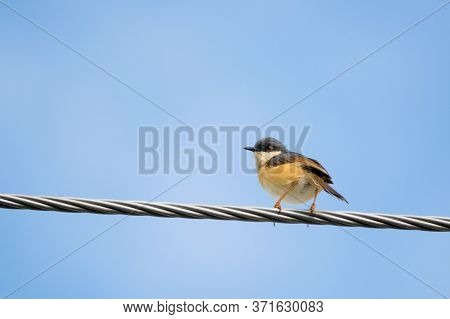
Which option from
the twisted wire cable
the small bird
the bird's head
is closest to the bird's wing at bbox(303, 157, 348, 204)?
the small bird

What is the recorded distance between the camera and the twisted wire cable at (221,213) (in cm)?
379

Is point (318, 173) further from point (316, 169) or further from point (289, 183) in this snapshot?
point (289, 183)

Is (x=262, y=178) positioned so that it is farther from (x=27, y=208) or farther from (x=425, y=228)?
(x=27, y=208)

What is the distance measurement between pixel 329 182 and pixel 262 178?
112 cm

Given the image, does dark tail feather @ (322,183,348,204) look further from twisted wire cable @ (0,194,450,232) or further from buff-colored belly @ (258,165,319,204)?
twisted wire cable @ (0,194,450,232)

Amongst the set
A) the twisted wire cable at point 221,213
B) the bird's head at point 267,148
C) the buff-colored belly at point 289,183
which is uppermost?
the bird's head at point 267,148

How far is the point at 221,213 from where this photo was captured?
12.8 feet

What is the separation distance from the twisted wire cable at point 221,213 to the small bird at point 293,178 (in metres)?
1.84

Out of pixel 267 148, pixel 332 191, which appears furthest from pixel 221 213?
pixel 267 148

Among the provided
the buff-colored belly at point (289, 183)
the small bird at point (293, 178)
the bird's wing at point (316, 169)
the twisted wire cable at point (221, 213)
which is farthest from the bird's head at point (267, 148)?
the twisted wire cable at point (221, 213)

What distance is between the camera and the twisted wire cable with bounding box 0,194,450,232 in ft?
12.4

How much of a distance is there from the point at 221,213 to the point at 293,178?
2845 millimetres

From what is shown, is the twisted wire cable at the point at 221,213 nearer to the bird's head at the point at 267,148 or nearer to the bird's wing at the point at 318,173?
the bird's wing at the point at 318,173
